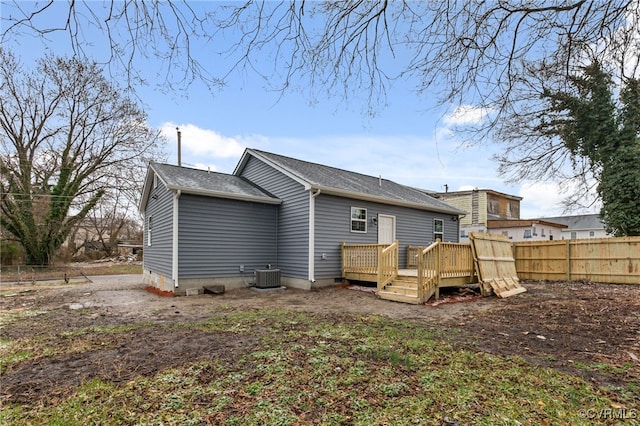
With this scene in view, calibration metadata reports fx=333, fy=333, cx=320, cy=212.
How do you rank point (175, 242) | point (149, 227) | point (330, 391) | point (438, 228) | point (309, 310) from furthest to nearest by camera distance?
point (438, 228)
point (149, 227)
point (175, 242)
point (309, 310)
point (330, 391)

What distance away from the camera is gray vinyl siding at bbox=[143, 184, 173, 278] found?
33.7 ft

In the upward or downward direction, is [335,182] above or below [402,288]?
above

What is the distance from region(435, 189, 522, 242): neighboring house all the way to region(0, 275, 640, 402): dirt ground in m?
14.8

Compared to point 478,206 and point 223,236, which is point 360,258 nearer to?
point 223,236

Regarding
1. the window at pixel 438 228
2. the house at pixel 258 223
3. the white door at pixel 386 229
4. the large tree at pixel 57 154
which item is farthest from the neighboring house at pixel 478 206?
the large tree at pixel 57 154

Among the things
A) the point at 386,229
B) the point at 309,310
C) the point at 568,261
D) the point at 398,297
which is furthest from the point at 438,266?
the point at 568,261

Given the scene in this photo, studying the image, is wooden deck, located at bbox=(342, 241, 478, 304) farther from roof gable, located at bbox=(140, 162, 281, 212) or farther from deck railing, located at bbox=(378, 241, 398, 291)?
roof gable, located at bbox=(140, 162, 281, 212)

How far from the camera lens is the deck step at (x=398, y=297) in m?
8.16

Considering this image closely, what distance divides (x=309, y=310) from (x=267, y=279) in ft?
12.0

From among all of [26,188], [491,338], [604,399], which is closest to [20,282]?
[26,188]

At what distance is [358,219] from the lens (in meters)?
12.0

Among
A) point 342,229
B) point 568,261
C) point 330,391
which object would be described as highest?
point 342,229

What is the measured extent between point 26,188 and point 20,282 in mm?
8894

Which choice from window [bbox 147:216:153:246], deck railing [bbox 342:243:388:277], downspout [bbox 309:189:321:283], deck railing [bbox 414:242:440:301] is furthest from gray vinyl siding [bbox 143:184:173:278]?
deck railing [bbox 414:242:440:301]
